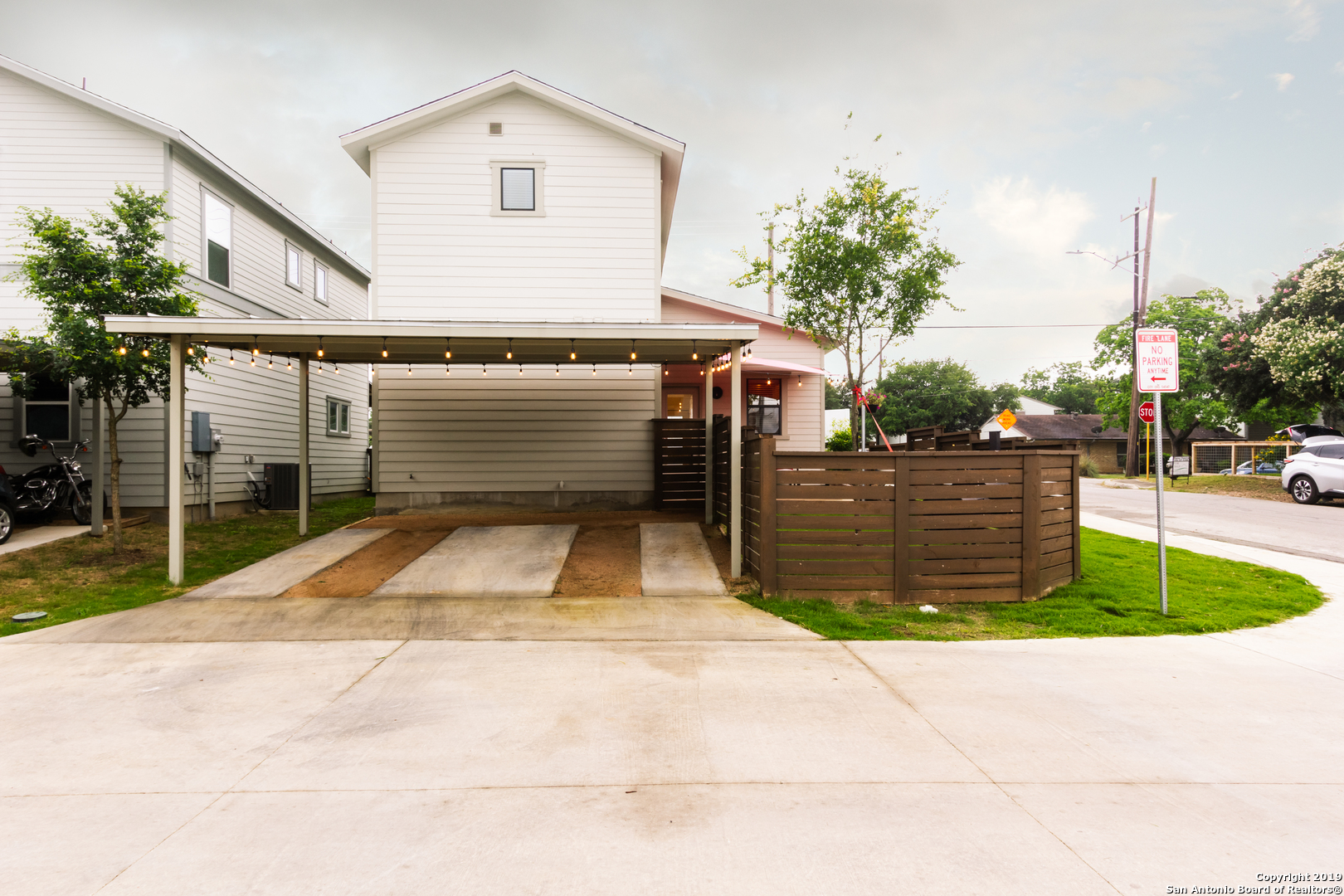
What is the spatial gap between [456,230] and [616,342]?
536cm

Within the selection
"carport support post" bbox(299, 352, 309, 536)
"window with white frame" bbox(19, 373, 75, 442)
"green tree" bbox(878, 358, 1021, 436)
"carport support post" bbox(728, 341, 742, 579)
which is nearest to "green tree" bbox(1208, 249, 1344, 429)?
"carport support post" bbox(728, 341, 742, 579)

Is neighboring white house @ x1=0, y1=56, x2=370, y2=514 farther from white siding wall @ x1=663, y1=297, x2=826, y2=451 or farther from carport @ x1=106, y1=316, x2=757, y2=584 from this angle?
white siding wall @ x1=663, y1=297, x2=826, y2=451

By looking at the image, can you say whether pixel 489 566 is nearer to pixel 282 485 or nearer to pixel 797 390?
pixel 282 485

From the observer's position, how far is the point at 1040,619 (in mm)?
6207

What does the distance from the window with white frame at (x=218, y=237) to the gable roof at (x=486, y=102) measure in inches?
120

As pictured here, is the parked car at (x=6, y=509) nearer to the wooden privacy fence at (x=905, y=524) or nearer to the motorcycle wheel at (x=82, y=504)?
the motorcycle wheel at (x=82, y=504)

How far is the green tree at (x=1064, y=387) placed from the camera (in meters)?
72.4

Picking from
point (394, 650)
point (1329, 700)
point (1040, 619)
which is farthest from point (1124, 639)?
point (394, 650)

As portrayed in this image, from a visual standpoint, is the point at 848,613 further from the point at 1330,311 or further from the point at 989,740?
the point at 1330,311

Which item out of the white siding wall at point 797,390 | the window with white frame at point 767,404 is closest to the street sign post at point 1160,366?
the white siding wall at point 797,390

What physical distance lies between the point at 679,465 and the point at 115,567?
8203 mm

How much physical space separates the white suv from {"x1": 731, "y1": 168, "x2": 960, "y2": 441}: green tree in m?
11.5

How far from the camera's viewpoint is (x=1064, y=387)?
75562mm

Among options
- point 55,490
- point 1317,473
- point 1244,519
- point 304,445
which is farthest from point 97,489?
point 1317,473
